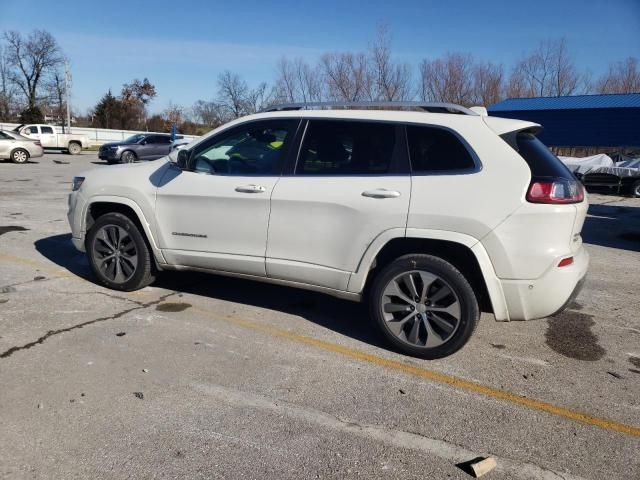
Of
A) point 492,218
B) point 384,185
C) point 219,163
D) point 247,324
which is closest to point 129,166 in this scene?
point 219,163

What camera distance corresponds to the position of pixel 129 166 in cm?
508

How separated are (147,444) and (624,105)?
27.2 metres

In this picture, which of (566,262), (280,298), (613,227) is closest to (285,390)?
(280,298)

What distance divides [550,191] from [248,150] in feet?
8.11

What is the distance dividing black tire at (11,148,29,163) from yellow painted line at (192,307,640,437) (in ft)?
78.3

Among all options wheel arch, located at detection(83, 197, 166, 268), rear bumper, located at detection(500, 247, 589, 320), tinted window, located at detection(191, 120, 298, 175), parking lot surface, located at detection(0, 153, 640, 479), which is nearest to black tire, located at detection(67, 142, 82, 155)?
parking lot surface, located at detection(0, 153, 640, 479)

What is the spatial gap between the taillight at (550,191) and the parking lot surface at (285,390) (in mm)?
1252

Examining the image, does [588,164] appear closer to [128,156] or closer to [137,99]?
[128,156]

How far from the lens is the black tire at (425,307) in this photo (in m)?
3.63

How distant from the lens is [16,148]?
23.9 meters

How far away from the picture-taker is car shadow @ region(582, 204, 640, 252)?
9008mm

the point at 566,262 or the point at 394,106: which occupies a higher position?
the point at 394,106

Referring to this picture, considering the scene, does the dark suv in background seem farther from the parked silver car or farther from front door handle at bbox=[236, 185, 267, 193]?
front door handle at bbox=[236, 185, 267, 193]

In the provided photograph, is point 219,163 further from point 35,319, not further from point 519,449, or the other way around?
point 519,449
